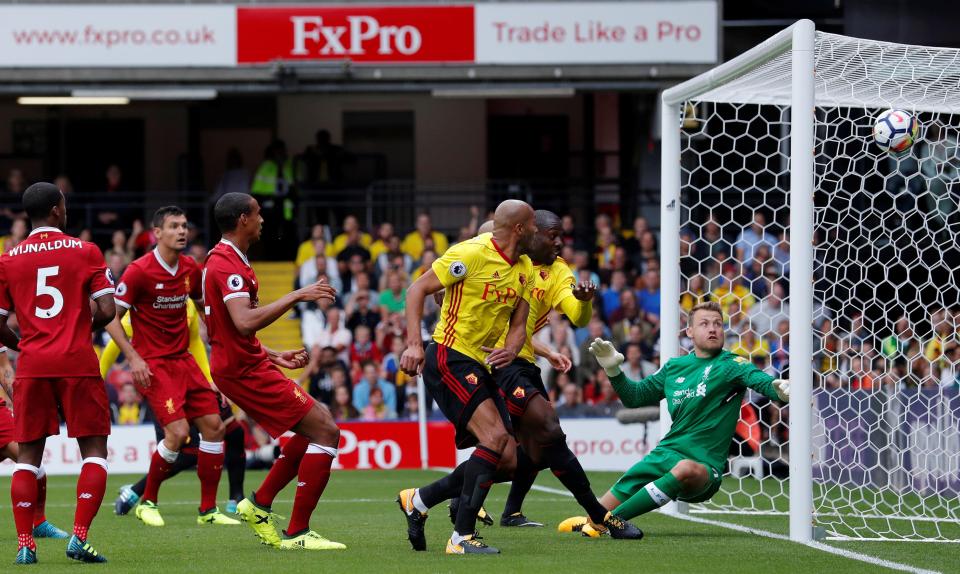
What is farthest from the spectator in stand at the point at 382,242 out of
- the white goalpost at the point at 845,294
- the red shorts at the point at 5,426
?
the red shorts at the point at 5,426

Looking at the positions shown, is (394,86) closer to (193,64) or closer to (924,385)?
(193,64)

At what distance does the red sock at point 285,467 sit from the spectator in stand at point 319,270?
12.1 m

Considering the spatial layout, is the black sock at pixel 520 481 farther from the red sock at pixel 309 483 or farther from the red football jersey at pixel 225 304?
the red football jersey at pixel 225 304

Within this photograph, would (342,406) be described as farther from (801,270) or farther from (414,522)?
(801,270)

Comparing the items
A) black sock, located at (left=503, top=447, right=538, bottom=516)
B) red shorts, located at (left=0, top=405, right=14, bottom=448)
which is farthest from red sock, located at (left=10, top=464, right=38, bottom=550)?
black sock, located at (left=503, top=447, right=538, bottom=516)

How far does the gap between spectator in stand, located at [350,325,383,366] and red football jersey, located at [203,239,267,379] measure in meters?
10.5

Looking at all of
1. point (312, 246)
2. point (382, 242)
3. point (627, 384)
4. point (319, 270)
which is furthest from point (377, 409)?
point (627, 384)

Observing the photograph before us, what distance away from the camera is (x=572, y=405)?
17438mm

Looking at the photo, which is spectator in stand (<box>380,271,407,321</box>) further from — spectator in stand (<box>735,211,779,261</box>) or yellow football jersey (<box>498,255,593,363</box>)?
yellow football jersey (<box>498,255,593,363</box>)

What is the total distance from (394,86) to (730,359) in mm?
13214

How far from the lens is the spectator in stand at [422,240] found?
21.0 metres

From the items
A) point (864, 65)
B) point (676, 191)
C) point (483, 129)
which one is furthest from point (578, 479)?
point (483, 129)

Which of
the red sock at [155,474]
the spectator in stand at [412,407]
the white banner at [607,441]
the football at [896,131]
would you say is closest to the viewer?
the football at [896,131]

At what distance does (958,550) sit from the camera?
830cm
